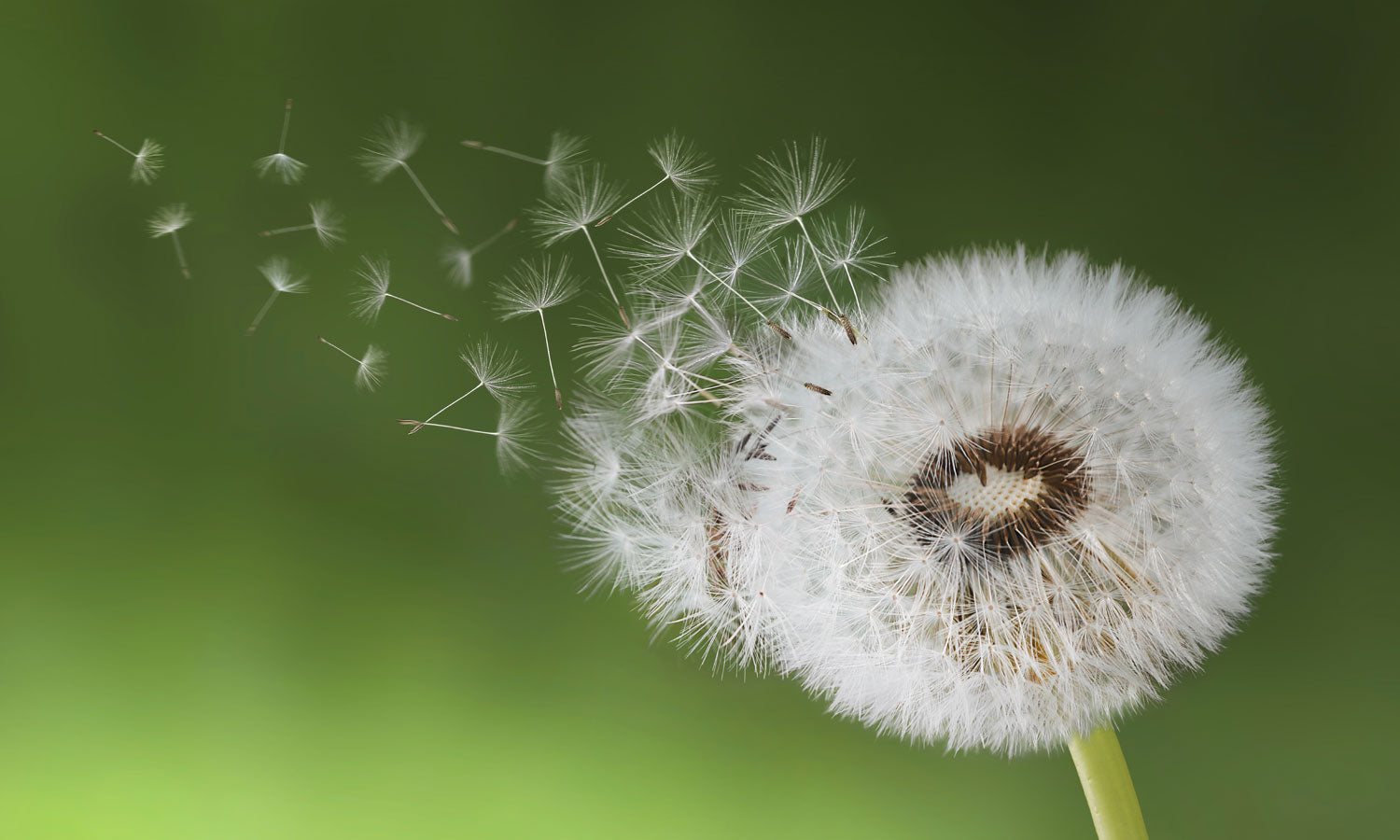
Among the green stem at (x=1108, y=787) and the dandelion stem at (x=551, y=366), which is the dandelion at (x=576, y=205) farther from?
the green stem at (x=1108, y=787)

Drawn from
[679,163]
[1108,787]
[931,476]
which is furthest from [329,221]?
[1108,787]

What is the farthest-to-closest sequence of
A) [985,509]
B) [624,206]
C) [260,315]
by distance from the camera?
1. [260,315]
2. [624,206]
3. [985,509]

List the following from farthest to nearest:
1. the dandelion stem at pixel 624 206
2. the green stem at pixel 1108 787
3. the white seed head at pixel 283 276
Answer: the white seed head at pixel 283 276, the dandelion stem at pixel 624 206, the green stem at pixel 1108 787

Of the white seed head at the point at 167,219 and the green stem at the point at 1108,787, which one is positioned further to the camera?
the white seed head at the point at 167,219

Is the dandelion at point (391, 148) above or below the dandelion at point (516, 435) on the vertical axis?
above

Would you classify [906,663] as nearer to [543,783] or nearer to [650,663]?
[650,663]

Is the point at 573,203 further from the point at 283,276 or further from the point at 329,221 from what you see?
the point at 283,276

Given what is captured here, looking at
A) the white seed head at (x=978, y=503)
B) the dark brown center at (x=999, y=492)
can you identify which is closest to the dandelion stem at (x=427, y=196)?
the white seed head at (x=978, y=503)
